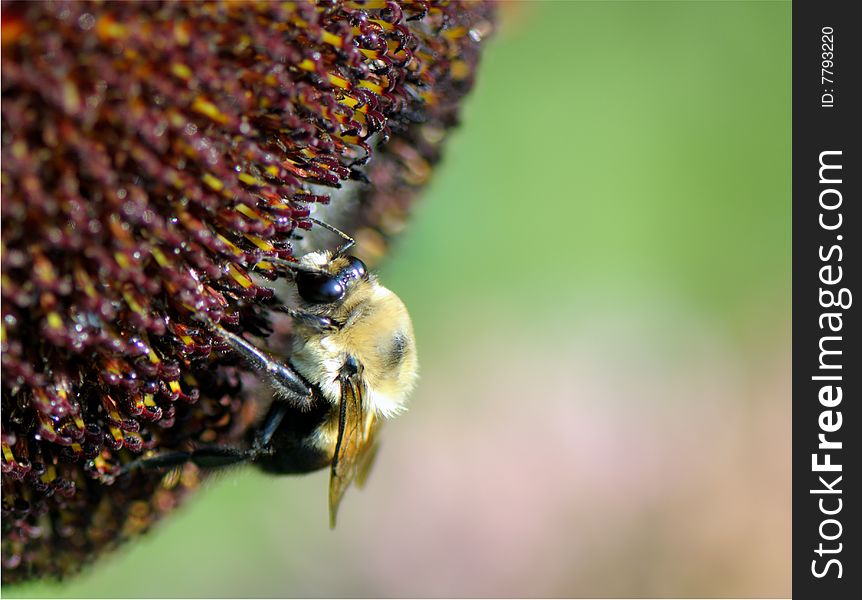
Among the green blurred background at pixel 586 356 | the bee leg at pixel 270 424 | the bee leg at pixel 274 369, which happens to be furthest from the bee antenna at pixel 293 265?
the green blurred background at pixel 586 356

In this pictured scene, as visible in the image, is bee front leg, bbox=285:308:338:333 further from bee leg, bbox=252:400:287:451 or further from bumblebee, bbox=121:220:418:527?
bee leg, bbox=252:400:287:451

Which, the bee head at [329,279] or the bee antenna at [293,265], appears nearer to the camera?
the bee antenna at [293,265]

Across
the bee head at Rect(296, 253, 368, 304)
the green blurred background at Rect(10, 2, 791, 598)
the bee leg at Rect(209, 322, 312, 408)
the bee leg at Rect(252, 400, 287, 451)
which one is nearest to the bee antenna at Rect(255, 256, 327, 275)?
the bee head at Rect(296, 253, 368, 304)

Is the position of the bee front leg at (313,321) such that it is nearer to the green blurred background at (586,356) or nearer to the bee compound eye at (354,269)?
the bee compound eye at (354,269)

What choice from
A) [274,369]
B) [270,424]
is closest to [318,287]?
[274,369]
